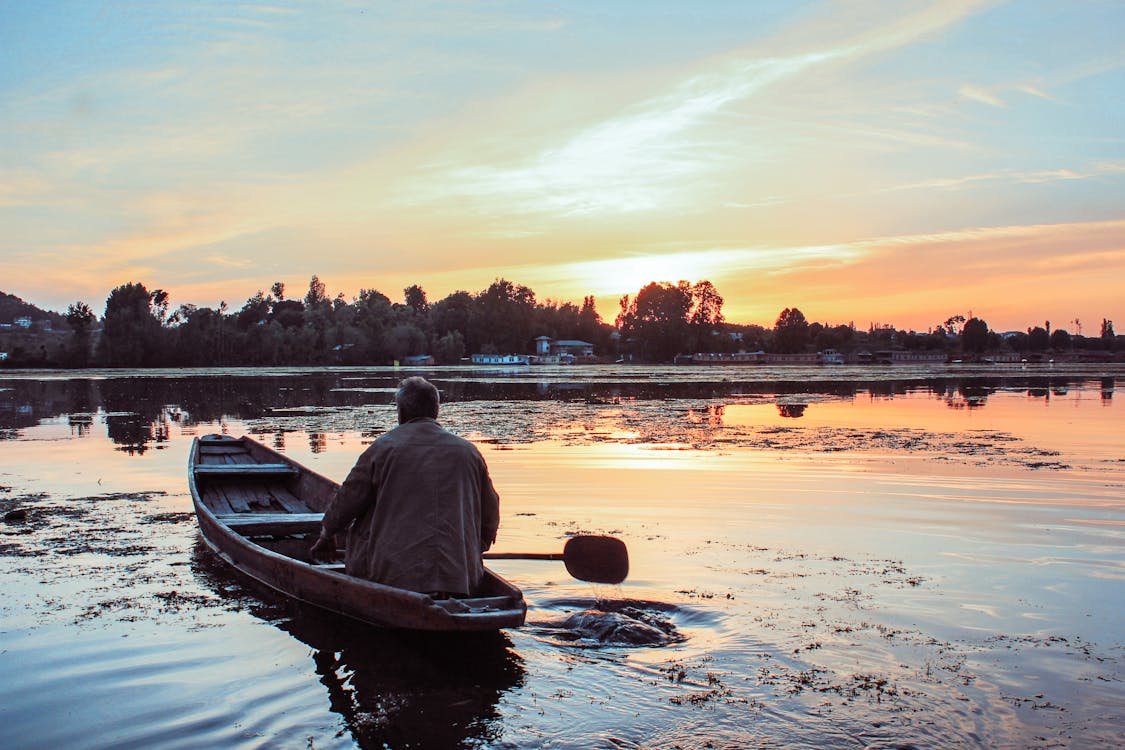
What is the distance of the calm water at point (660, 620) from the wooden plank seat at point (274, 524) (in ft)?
1.56

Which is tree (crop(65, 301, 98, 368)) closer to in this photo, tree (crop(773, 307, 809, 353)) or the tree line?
the tree line

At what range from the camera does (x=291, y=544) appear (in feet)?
26.8

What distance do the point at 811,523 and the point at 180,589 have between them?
22.2 feet

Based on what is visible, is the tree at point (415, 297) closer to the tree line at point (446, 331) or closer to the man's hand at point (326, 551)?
the tree line at point (446, 331)

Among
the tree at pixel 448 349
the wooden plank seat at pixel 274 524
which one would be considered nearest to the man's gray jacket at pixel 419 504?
the wooden plank seat at pixel 274 524

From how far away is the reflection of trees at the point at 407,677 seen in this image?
4.45m

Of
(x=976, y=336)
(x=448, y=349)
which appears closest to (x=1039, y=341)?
(x=976, y=336)

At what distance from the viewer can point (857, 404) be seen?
3069 centimetres

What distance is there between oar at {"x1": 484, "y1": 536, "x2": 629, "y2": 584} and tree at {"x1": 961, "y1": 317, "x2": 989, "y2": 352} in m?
173

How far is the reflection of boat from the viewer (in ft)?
17.0

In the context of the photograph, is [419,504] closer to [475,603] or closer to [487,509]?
[487,509]

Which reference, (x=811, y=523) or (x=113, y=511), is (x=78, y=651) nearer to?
(x=113, y=511)

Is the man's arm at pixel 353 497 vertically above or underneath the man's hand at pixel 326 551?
above

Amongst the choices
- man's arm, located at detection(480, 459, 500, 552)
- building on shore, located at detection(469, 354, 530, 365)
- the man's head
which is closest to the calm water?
man's arm, located at detection(480, 459, 500, 552)
